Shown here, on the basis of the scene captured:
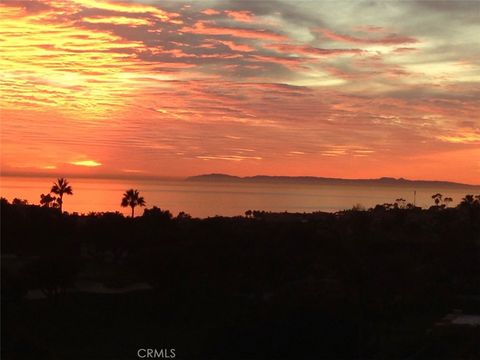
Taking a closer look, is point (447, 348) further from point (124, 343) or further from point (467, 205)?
point (467, 205)

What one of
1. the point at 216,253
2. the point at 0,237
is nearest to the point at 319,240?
the point at 216,253

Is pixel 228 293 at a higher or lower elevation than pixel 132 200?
lower

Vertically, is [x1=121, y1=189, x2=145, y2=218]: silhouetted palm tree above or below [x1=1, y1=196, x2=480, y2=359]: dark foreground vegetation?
above

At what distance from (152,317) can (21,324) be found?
5.82 metres

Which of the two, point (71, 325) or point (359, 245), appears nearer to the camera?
point (71, 325)

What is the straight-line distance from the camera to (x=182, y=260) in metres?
32.5

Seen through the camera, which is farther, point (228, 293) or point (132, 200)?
point (132, 200)

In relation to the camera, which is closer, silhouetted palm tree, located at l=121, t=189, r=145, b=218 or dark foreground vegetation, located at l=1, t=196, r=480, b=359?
dark foreground vegetation, located at l=1, t=196, r=480, b=359

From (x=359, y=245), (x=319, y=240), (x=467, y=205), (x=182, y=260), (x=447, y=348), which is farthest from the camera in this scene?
(x=467, y=205)

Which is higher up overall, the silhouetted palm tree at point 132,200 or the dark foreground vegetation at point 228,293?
the silhouetted palm tree at point 132,200

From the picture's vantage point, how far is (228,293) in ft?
96.9

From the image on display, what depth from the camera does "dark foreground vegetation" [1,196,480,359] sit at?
19.7 meters

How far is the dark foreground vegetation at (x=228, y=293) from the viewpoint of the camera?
1972 centimetres

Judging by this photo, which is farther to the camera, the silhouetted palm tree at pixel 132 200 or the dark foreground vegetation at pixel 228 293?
the silhouetted palm tree at pixel 132 200
